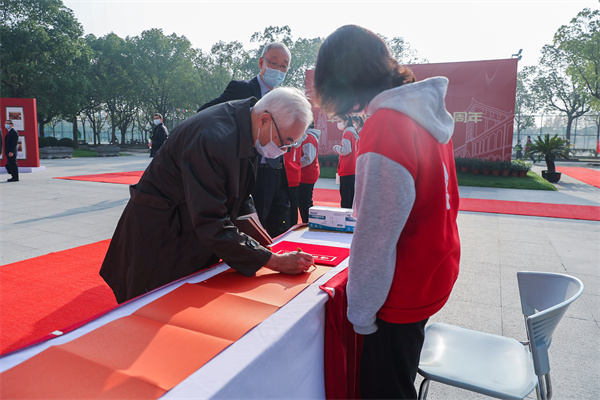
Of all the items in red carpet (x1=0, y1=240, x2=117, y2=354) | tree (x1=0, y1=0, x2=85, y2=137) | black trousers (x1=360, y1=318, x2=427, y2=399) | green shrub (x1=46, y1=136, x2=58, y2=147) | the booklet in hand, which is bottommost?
red carpet (x1=0, y1=240, x2=117, y2=354)

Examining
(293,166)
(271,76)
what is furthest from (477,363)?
(293,166)

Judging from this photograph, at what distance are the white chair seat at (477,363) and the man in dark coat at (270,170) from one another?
60.0 inches

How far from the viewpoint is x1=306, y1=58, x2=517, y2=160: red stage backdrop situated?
13.7 metres

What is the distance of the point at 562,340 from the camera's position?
2568 mm

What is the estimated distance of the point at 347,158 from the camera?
18.1 feet

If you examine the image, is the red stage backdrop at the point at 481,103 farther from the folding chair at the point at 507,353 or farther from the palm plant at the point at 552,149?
the folding chair at the point at 507,353

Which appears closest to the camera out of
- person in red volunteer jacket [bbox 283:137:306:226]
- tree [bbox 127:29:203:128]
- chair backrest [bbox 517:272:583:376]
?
chair backrest [bbox 517:272:583:376]

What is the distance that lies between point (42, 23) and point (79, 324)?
29.7 metres

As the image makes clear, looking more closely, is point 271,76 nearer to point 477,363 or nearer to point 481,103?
point 477,363

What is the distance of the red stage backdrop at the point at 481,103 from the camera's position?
44.9ft

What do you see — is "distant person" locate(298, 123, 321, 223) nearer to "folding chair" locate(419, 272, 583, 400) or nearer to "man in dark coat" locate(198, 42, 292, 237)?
"man in dark coat" locate(198, 42, 292, 237)

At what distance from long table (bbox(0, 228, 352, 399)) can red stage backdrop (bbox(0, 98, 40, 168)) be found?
13561mm

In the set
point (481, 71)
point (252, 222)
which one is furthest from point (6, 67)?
point (252, 222)

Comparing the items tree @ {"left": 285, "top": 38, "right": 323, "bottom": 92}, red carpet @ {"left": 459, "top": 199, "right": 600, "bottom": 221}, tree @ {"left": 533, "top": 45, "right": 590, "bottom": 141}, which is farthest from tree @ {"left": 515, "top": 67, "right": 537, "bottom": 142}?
red carpet @ {"left": 459, "top": 199, "right": 600, "bottom": 221}
